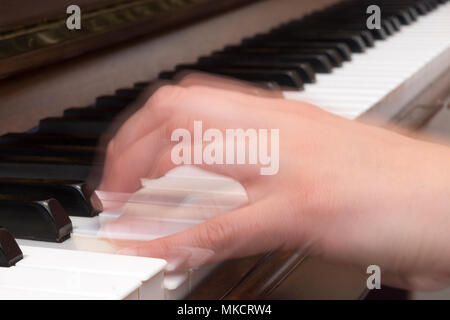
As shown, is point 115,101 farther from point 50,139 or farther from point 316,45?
point 316,45

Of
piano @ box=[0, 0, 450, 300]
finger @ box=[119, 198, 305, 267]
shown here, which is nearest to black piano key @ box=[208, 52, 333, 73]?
piano @ box=[0, 0, 450, 300]

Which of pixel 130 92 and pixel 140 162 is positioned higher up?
pixel 130 92

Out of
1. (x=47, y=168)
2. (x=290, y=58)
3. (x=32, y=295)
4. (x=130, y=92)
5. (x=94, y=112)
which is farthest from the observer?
(x=290, y=58)

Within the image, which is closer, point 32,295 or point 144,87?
point 32,295

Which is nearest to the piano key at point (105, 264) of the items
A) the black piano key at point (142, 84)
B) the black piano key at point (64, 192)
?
the black piano key at point (64, 192)

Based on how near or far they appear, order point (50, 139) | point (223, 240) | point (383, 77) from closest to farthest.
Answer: point (223, 240) < point (50, 139) < point (383, 77)

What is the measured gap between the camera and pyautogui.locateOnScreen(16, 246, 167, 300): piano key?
56 cm

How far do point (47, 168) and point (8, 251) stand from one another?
0.91ft

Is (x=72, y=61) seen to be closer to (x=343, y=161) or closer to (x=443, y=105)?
(x=343, y=161)

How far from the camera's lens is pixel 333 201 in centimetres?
69

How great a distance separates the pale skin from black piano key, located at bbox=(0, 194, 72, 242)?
0.11 m

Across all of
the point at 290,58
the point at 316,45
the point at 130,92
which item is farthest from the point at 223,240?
the point at 316,45

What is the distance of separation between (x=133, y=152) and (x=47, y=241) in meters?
0.20
